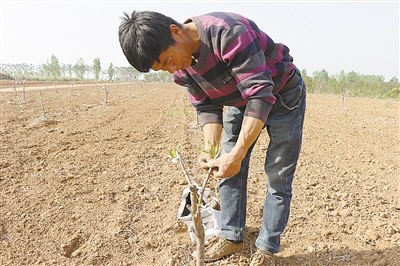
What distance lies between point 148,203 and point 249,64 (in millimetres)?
2004

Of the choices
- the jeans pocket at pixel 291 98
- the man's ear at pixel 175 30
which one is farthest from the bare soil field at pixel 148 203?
the man's ear at pixel 175 30

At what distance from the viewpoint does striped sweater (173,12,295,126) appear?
4.96ft

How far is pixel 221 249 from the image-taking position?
2244 mm

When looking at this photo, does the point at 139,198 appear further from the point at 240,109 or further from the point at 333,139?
the point at 333,139

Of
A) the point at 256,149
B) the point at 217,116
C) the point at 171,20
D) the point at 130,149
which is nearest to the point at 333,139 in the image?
the point at 256,149

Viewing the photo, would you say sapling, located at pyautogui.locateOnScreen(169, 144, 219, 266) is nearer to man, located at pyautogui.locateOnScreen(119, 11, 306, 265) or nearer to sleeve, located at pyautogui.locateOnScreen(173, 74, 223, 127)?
man, located at pyautogui.locateOnScreen(119, 11, 306, 265)

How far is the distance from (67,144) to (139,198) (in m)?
2.69

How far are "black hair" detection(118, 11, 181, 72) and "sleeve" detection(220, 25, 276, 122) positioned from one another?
9.8 inches

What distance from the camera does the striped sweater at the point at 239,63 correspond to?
1.51 m

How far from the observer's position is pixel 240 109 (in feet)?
6.52

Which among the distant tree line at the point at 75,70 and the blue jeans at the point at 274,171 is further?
the distant tree line at the point at 75,70

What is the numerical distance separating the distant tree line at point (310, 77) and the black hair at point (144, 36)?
33.4 ft

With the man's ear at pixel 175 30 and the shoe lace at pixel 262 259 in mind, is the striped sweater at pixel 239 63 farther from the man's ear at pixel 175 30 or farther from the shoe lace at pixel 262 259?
the shoe lace at pixel 262 259

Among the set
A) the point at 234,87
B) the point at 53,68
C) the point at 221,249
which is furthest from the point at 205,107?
the point at 53,68
